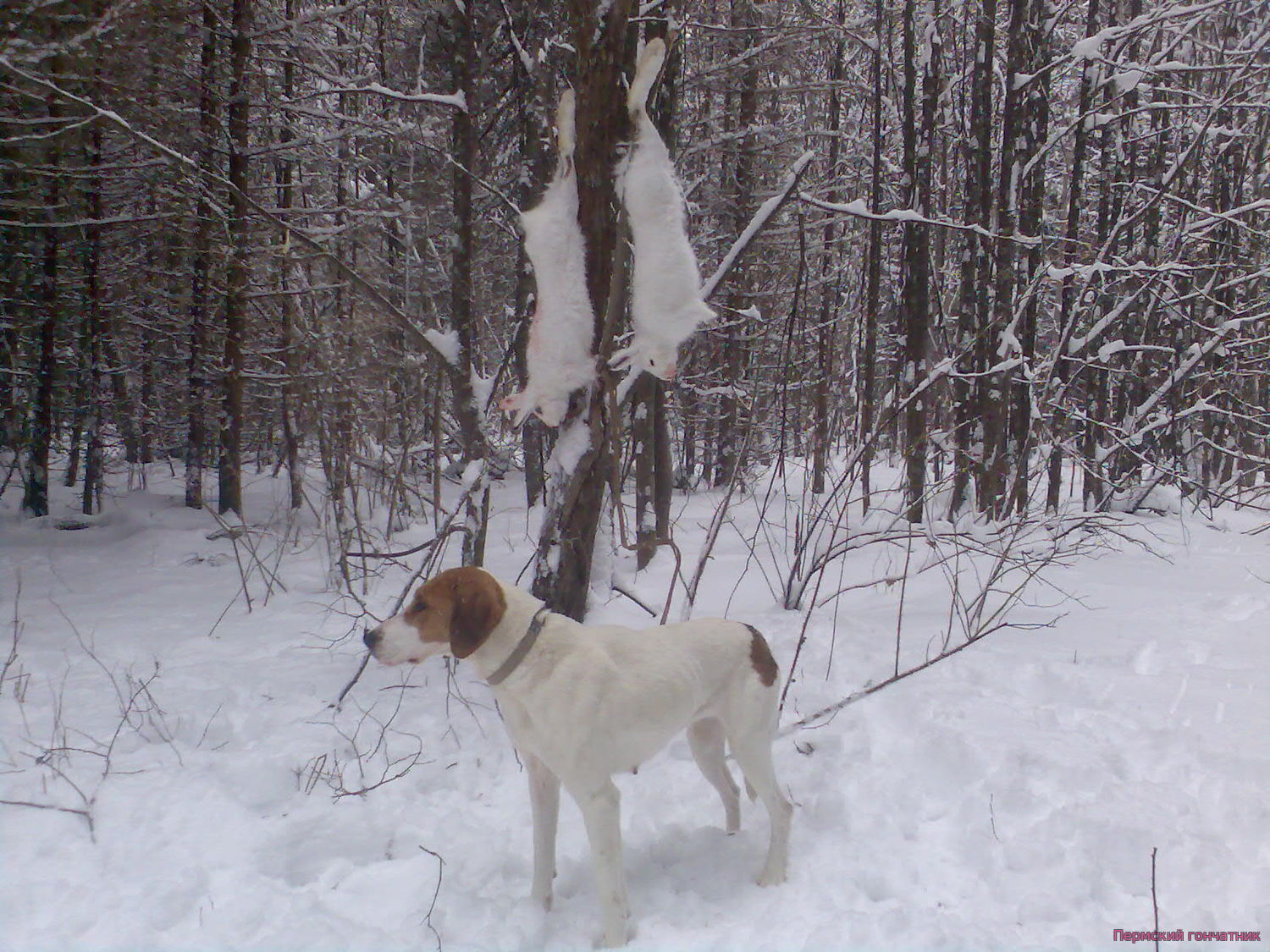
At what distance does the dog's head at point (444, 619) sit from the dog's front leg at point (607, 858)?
0.64m

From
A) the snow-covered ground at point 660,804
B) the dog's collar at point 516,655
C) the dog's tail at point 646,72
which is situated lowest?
the snow-covered ground at point 660,804

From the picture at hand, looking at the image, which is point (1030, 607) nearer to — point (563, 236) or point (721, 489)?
point (563, 236)

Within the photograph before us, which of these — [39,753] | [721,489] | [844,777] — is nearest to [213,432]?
[721,489]

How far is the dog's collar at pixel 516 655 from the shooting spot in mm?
2641

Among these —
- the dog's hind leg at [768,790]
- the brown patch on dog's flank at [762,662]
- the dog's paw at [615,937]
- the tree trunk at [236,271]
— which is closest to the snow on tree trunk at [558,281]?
the brown patch on dog's flank at [762,662]

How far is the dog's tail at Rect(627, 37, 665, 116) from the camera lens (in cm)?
289

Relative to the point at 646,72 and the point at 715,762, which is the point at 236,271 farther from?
the point at 715,762

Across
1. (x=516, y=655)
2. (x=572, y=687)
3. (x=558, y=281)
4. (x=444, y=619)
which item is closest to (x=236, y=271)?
(x=558, y=281)

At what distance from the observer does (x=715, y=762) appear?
331cm

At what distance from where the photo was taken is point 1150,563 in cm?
732

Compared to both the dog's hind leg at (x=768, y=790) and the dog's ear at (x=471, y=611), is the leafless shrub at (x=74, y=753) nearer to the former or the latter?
the dog's ear at (x=471, y=611)

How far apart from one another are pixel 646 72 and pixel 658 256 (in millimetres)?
654

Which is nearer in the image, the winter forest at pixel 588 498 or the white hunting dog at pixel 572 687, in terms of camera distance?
the white hunting dog at pixel 572 687

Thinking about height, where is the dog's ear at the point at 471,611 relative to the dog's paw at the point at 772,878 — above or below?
above
